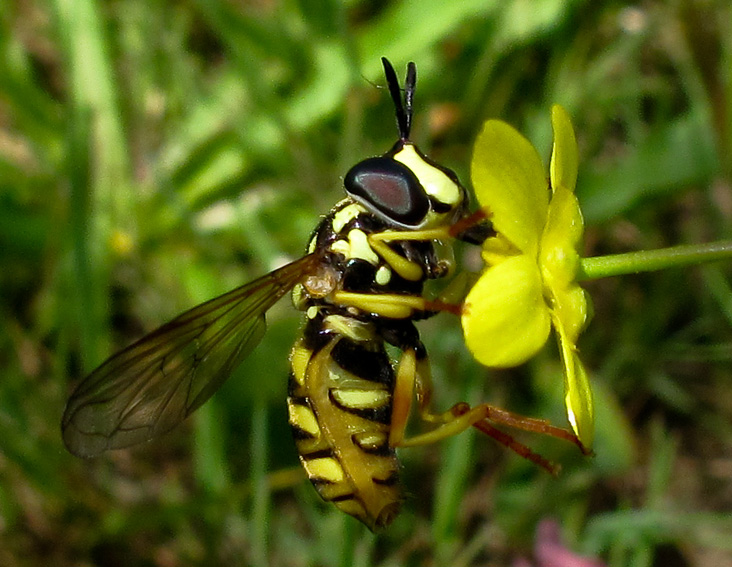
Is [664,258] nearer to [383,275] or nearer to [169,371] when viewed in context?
[383,275]

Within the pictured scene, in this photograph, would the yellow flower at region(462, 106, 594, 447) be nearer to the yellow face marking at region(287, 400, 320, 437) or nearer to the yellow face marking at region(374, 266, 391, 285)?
the yellow face marking at region(374, 266, 391, 285)

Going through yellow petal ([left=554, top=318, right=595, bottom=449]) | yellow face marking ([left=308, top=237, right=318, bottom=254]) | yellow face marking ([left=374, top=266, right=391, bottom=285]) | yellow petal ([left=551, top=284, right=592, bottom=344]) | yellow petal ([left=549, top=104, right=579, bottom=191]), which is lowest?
yellow petal ([left=554, top=318, right=595, bottom=449])

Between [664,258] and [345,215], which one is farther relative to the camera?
[345,215]

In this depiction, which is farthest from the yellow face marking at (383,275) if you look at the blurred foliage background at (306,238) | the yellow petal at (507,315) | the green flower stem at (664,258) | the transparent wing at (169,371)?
the blurred foliage background at (306,238)

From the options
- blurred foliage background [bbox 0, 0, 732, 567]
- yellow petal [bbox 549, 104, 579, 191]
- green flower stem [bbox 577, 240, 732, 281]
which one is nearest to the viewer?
green flower stem [bbox 577, 240, 732, 281]

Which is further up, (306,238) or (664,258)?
(306,238)

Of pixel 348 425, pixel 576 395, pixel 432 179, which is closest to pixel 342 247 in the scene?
pixel 432 179

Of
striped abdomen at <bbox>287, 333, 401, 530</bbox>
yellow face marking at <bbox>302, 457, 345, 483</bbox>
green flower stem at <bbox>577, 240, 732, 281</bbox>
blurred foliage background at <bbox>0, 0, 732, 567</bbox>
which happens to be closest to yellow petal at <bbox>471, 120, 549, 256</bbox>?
green flower stem at <bbox>577, 240, 732, 281</bbox>
